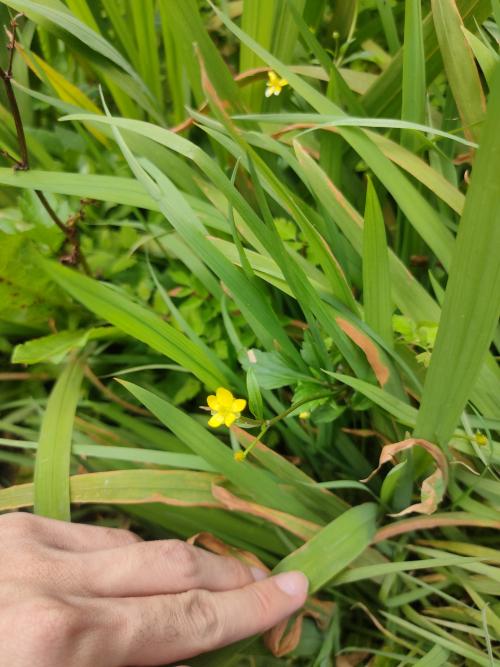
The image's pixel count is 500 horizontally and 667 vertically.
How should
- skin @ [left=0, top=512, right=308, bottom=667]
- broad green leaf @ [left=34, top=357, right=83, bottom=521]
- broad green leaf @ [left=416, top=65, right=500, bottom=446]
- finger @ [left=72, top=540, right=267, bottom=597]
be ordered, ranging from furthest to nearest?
1. broad green leaf @ [left=34, top=357, right=83, bottom=521]
2. finger @ [left=72, top=540, right=267, bottom=597]
3. skin @ [left=0, top=512, right=308, bottom=667]
4. broad green leaf @ [left=416, top=65, right=500, bottom=446]

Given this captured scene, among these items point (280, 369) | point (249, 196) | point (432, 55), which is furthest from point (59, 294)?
point (432, 55)

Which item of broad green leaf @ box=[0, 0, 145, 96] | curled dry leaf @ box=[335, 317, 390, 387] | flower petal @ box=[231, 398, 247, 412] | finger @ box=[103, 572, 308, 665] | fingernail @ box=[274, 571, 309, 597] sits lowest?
finger @ box=[103, 572, 308, 665]

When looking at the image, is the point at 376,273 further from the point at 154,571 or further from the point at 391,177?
the point at 154,571

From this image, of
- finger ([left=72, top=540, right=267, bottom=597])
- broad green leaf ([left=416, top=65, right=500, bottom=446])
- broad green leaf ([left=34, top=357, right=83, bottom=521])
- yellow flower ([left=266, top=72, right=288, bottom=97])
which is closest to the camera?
broad green leaf ([left=416, top=65, right=500, bottom=446])

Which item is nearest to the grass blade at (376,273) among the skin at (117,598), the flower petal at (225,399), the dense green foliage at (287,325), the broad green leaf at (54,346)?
the dense green foliage at (287,325)

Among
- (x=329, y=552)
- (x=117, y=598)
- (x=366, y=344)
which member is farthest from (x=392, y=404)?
(x=117, y=598)

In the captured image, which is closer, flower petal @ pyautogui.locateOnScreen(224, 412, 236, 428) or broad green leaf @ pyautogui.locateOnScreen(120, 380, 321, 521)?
flower petal @ pyautogui.locateOnScreen(224, 412, 236, 428)

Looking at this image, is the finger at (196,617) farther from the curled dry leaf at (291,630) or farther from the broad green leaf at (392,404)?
the broad green leaf at (392,404)

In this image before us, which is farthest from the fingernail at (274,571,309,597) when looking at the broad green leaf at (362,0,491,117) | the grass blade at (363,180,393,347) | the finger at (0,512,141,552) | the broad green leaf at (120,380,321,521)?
the broad green leaf at (362,0,491,117)

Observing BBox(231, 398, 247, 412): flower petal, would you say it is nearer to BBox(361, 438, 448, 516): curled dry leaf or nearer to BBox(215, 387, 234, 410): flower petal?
BBox(215, 387, 234, 410): flower petal
